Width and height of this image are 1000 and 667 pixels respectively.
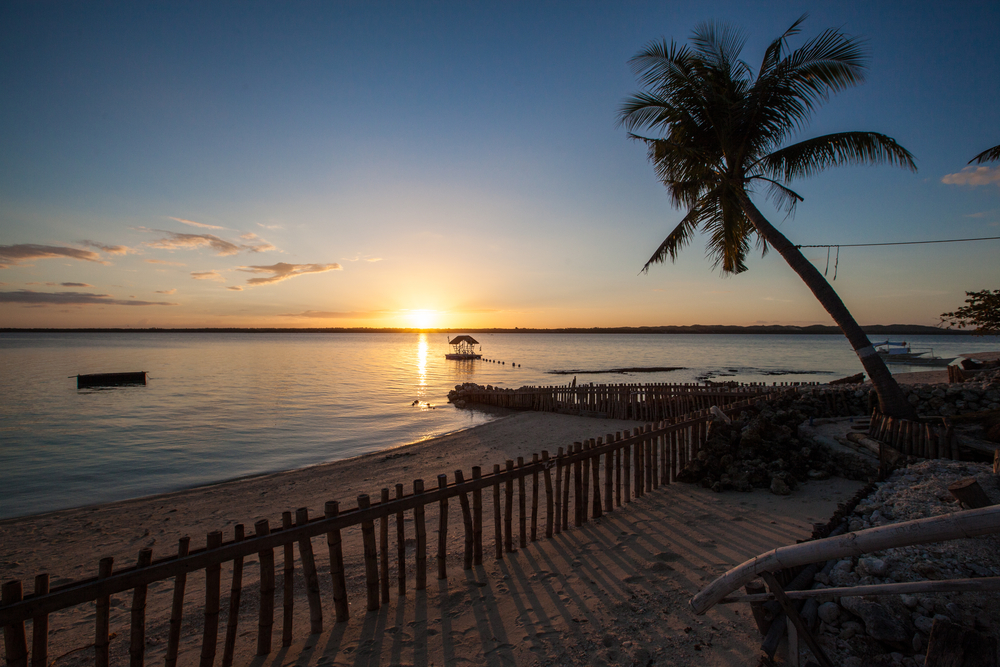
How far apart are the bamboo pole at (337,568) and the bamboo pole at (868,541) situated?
300 cm

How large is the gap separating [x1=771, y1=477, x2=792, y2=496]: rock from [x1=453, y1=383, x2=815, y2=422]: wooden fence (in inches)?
254

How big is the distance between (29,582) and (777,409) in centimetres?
1305

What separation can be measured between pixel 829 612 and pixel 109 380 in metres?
47.8

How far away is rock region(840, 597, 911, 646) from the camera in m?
2.81

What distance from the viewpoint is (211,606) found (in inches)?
142

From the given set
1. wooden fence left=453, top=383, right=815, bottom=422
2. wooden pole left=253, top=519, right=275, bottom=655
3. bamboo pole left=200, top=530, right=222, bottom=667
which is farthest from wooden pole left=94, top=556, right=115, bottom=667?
wooden fence left=453, top=383, right=815, bottom=422

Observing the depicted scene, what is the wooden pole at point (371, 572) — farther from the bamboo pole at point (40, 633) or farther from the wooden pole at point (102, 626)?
the bamboo pole at point (40, 633)

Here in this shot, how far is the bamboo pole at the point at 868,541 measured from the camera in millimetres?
1942

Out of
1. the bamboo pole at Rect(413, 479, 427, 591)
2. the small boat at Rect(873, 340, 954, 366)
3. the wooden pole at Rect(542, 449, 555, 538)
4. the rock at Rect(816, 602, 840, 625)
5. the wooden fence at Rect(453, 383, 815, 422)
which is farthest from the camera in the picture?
the small boat at Rect(873, 340, 954, 366)

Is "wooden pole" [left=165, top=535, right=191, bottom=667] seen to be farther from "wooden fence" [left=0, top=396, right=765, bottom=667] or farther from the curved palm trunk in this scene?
the curved palm trunk

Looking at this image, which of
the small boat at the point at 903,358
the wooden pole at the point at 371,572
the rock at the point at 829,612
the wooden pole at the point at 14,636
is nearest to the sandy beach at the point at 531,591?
the wooden pole at the point at 371,572

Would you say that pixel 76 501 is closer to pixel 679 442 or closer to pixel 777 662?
pixel 679 442

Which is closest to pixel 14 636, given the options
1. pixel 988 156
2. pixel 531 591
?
pixel 531 591

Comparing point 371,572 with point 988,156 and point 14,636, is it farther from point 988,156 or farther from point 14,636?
point 988,156
